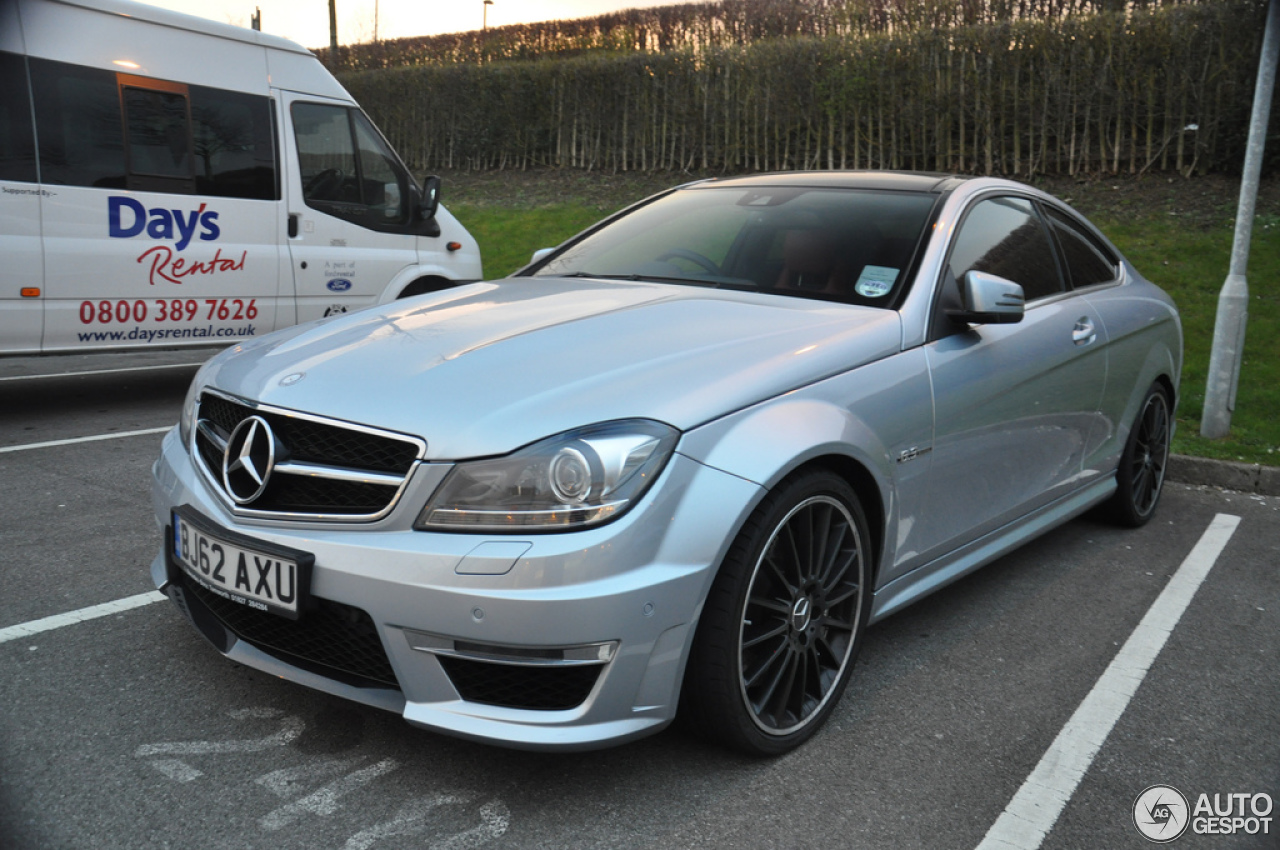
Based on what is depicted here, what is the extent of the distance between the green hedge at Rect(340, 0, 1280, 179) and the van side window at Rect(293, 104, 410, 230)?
7194 mm

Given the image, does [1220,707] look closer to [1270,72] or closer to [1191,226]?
[1270,72]

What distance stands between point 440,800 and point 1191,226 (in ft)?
34.7

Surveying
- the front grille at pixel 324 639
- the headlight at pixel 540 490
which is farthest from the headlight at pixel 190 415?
the headlight at pixel 540 490

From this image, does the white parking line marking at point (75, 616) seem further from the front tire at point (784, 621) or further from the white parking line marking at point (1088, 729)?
the white parking line marking at point (1088, 729)

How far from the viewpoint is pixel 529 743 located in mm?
2328

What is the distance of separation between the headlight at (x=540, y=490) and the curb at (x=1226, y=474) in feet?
15.6

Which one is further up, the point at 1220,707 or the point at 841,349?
the point at 841,349

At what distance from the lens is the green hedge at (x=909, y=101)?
11.4 metres

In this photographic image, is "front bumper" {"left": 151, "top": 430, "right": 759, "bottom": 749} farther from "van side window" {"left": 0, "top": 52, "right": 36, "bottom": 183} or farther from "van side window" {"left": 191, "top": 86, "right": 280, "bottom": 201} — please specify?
"van side window" {"left": 191, "top": 86, "right": 280, "bottom": 201}

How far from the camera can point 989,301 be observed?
3.32 metres

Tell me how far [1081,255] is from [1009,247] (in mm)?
754

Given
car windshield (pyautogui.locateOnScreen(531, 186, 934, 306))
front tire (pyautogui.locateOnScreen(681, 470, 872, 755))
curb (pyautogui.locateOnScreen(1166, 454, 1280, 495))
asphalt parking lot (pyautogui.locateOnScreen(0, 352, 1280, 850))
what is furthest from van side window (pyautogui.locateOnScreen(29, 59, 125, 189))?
curb (pyautogui.locateOnScreen(1166, 454, 1280, 495))

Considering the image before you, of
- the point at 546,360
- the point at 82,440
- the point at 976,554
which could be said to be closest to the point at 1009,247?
the point at 976,554

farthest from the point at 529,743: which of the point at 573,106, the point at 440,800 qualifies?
the point at 573,106
